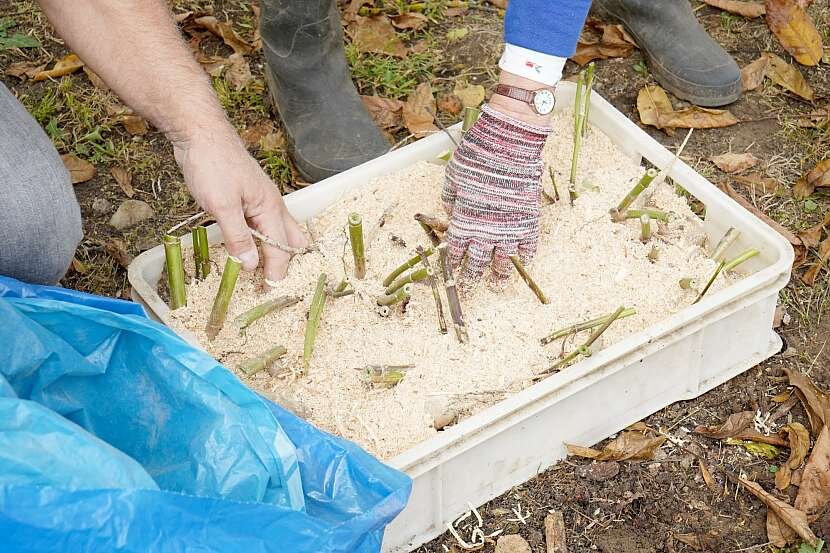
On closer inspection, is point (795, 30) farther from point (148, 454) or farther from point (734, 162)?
point (148, 454)

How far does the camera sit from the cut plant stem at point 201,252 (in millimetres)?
1604

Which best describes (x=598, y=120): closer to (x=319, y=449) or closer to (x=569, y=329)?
(x=569, y=329)

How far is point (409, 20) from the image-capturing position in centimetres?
248

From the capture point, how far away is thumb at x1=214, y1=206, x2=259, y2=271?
1429 mm

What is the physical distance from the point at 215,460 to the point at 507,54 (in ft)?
2.81

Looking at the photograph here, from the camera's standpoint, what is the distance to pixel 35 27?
2441mm

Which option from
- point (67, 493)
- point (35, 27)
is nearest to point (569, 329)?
point (67, 493)

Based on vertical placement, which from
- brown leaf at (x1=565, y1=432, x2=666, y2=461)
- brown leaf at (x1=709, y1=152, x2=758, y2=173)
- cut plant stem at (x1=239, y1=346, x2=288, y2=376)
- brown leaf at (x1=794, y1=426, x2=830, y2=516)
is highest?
cut plant stem at (x1=239, y1=346, x2=288, y2=376)

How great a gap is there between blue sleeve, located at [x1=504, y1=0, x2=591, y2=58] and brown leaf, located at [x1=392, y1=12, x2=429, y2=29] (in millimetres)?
956

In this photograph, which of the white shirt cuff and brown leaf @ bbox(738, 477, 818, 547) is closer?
brown leaf @ bbox(738, 477, 818, 547)

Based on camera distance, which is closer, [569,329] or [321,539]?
[321,539]

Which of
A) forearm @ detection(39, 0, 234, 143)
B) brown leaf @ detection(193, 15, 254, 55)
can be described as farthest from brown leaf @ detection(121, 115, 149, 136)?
forearm @ detection(39, 0, 234, 143)

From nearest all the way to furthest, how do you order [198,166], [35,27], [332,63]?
[198,166], [332,63], [35,27]

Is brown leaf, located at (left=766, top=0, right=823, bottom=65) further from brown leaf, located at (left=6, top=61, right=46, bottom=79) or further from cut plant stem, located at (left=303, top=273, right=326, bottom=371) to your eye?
brown leaf, located at (left=6, top=61, right=46, bottom=79)
